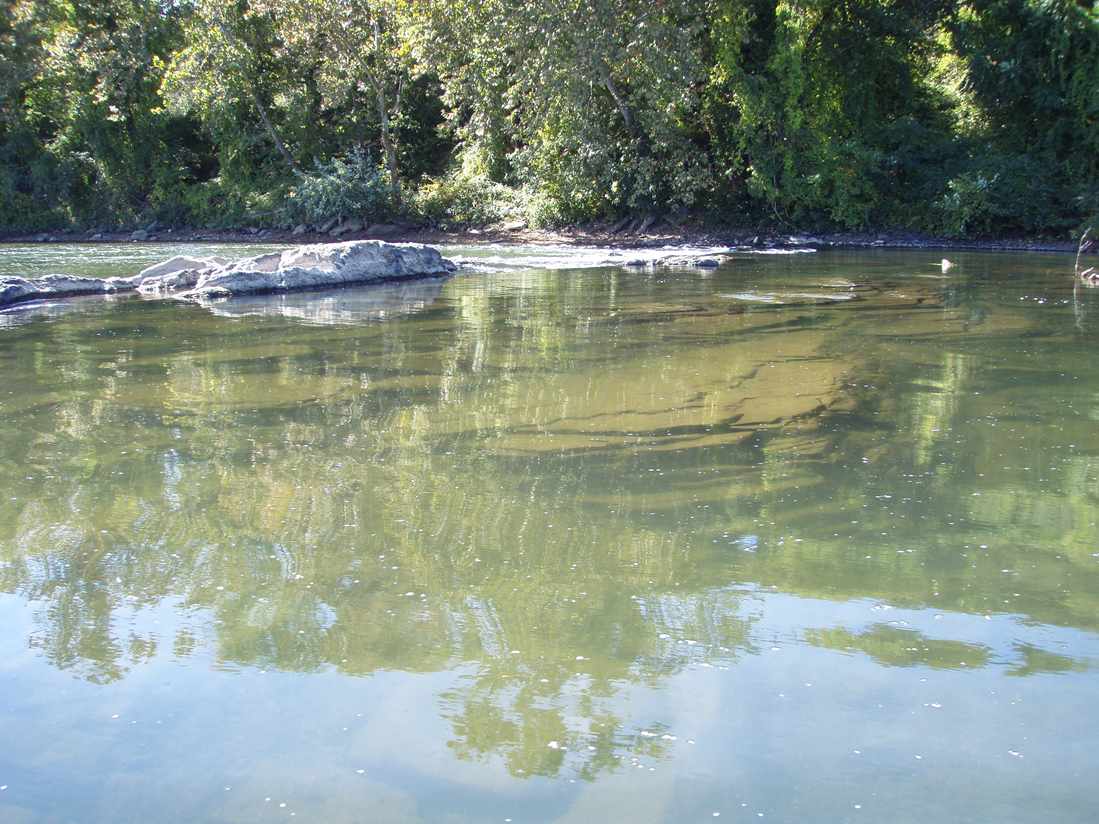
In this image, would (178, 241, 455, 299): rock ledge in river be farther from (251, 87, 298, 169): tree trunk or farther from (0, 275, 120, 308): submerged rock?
(251, 87, 298, 169): tree trunk

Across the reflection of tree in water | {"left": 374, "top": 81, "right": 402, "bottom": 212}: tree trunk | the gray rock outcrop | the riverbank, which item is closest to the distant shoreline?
the riverbank

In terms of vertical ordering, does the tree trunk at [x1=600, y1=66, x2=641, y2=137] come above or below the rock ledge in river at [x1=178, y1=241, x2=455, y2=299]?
above

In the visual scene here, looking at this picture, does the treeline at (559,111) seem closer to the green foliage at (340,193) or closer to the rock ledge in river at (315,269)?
the green foliage at (340,193)

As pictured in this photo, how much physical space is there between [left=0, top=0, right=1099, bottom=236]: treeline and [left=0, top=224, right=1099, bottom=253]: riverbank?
53 cm

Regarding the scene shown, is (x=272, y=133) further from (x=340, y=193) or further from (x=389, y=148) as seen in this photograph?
(x=340, y=193)

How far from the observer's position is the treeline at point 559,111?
2453cm

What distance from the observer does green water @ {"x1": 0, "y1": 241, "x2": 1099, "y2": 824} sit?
10.2 feet

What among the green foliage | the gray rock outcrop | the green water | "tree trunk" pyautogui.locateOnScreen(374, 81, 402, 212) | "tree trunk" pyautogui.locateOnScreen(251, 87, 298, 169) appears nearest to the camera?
the green water

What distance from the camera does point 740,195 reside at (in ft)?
90.3

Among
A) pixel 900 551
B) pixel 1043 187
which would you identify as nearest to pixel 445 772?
pixel 900 551

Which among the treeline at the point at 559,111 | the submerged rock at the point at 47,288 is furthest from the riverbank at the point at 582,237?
the submerged rock at the point at 47,288

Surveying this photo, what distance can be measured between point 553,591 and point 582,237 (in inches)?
932

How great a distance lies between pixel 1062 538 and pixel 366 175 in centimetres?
2749

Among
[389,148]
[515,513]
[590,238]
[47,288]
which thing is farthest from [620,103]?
[515,513]
